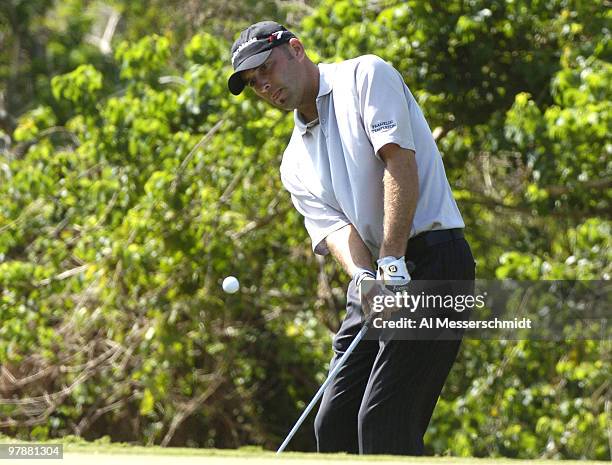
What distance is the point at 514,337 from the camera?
827cm

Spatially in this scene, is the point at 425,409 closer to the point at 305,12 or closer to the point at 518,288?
the point at 518,288

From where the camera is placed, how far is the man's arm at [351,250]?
3.74 m

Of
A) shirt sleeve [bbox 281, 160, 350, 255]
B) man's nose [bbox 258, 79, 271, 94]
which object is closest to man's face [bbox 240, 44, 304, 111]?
man's nose [bbox 258, 79, 271, 94]

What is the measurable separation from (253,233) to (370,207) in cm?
464

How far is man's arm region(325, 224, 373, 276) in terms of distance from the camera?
3744 millimetres

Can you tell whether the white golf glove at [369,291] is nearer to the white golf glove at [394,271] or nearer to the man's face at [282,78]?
the white golf glove at [394,271]

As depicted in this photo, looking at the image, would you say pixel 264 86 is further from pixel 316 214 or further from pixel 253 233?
pixel 253 233

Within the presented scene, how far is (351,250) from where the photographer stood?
3.77m

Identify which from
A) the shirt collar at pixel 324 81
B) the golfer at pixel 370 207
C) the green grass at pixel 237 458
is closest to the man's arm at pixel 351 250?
the golfer at pixel 370 207

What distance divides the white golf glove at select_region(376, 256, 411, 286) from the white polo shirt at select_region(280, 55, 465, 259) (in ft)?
0.59

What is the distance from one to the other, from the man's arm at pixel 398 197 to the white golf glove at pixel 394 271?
23mm

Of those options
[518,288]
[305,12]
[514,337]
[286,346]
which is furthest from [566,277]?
[305,12]

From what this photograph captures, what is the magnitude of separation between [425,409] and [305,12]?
655 centimetres

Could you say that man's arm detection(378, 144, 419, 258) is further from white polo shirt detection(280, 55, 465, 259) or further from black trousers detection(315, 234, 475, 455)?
black trousers detection(315, 234, 475, 455)
